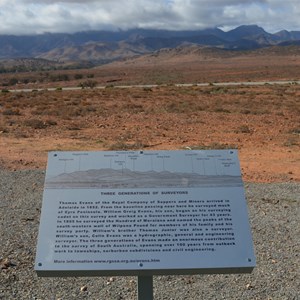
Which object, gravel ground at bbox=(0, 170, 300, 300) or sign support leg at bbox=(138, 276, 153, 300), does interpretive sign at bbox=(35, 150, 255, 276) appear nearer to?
sign support leg at bbox=(138, 276, 153, 300)

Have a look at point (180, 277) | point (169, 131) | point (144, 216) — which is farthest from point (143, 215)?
point (169, 131)

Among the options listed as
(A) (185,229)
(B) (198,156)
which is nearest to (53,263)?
(A) (185,229)

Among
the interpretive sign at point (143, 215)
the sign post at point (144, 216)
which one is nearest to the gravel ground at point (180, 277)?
the sign post at point (144, 216)

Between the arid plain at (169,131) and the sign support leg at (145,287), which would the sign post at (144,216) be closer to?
the sign support leg at (145,287)

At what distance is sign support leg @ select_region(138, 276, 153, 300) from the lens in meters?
3.68

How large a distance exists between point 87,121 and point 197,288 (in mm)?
14168

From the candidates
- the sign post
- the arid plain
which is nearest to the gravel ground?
the sign post

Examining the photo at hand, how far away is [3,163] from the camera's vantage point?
1099cm

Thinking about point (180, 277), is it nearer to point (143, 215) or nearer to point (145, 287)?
point (145, 287)

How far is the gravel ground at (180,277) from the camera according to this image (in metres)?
4.92

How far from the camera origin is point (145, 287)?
3.70 meters

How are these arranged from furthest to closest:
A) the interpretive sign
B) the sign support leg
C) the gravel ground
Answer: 1. the gravel ground
2. the sign support leg
3. the interpretive sign

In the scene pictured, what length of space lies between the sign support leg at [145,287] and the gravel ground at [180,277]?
1.18m

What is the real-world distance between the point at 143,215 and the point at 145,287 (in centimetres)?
54
